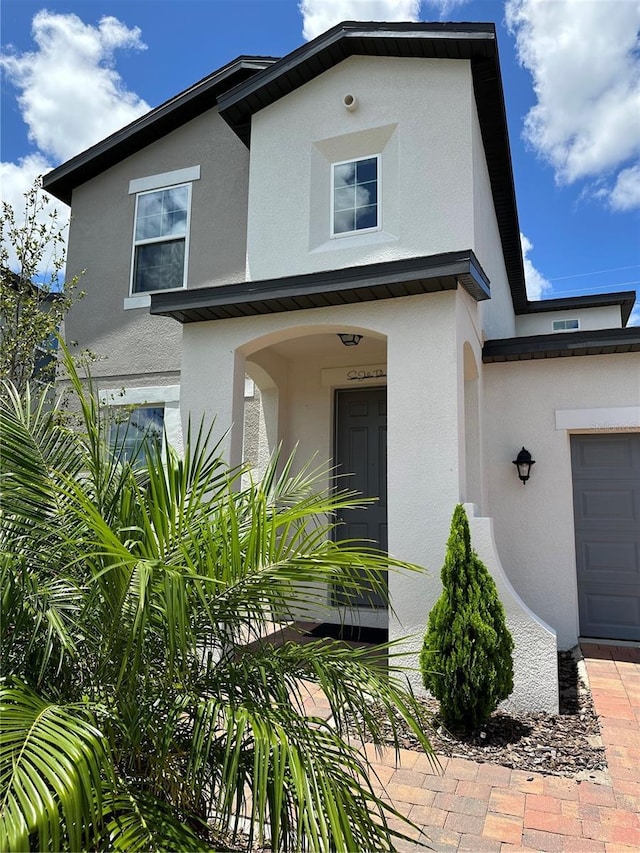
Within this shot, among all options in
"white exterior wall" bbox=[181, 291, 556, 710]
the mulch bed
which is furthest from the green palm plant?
"white exterior wall" bbox=[181, 291, 556, 710]

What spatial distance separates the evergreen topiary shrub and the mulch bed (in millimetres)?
154

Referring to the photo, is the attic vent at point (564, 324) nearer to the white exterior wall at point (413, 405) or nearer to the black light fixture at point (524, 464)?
the black light fixture at point (524, 464)

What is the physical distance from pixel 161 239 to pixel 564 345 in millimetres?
6411

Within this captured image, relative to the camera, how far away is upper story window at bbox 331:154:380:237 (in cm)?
697

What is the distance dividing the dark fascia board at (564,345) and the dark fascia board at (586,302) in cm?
694

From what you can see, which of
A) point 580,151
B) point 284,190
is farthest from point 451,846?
point 580,151

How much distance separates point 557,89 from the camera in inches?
310

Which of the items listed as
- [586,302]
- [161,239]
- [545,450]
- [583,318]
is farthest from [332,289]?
[583,318]

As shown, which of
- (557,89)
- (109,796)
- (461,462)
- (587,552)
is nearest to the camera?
(109,796)

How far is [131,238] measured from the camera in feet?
31.1

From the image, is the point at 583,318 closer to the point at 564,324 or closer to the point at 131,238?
the point at 564,324

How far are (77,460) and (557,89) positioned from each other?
8302 millimetres

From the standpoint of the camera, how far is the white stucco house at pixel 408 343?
541cm

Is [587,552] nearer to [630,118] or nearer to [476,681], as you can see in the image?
[476,681]
